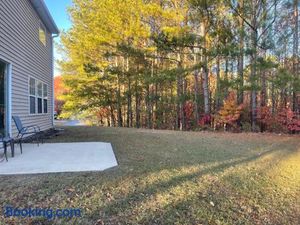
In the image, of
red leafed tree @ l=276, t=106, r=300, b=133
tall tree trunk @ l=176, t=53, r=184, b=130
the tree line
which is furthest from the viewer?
tall tree trunk @ l=176, t=53, r=184, b=130

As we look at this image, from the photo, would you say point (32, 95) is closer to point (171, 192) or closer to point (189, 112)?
point (171, 192)

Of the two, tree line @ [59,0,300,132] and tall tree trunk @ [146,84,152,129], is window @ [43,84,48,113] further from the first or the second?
tall tree trunk @ [146,84,152,129]

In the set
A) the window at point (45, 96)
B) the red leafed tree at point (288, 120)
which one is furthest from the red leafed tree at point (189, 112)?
the window at point (45, 96)

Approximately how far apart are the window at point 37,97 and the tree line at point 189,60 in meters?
5.23

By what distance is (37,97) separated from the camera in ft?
29.8

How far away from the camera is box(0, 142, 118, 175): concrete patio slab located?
13.3ft

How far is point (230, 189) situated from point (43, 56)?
888cm

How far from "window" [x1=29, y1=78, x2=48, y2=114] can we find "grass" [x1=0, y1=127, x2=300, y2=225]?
499 centimetres

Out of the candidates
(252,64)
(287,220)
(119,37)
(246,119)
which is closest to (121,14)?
(119,37)

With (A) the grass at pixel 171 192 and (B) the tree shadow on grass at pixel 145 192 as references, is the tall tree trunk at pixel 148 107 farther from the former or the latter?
(B) the tree shadow on grass at pixel 145 192

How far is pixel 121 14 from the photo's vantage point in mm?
14258

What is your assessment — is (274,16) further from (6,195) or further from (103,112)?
(103,112)

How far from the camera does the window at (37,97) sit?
839 centimetres

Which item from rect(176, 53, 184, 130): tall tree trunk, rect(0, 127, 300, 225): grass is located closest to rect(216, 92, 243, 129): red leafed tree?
rect(176, 53, 184, 130): tall tree trunk
